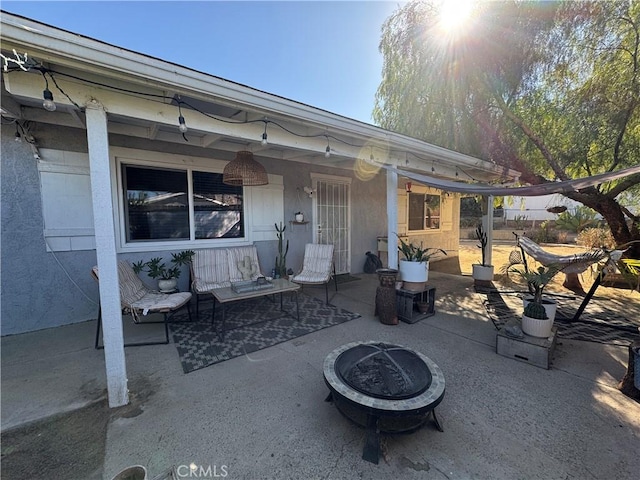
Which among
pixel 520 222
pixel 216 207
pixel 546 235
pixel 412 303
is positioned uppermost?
pixel 216 207

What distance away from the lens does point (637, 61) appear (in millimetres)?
4648

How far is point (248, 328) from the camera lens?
3.54 m

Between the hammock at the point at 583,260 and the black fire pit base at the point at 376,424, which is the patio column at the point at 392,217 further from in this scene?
the black fire pit base at the point at 376,424

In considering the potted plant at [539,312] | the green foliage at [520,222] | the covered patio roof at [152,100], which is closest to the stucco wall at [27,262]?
the covered patio roof at [152,100]

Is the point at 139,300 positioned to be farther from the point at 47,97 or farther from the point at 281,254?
the point at 281,254

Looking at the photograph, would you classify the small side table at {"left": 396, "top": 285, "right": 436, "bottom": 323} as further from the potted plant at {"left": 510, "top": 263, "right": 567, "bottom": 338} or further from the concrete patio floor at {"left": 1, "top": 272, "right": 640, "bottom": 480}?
the potted plant at {"left": 510, "top": 263, "right": 567, "bottom": 338}

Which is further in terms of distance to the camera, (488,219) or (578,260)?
(488,219)

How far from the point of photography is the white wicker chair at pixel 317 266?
4.44 metres

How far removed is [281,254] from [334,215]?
184cm

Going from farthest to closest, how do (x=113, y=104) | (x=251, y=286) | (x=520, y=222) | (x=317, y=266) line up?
(x=520, y=222)
(x=317, y=266)
(x=251, y=286)
(x=113, y=104)

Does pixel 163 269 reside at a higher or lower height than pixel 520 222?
lower

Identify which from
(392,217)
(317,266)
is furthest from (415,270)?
(317,266)

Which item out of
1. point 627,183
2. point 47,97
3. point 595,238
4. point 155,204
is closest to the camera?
point 47,97

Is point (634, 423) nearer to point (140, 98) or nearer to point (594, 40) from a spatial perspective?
point (140, 98)
